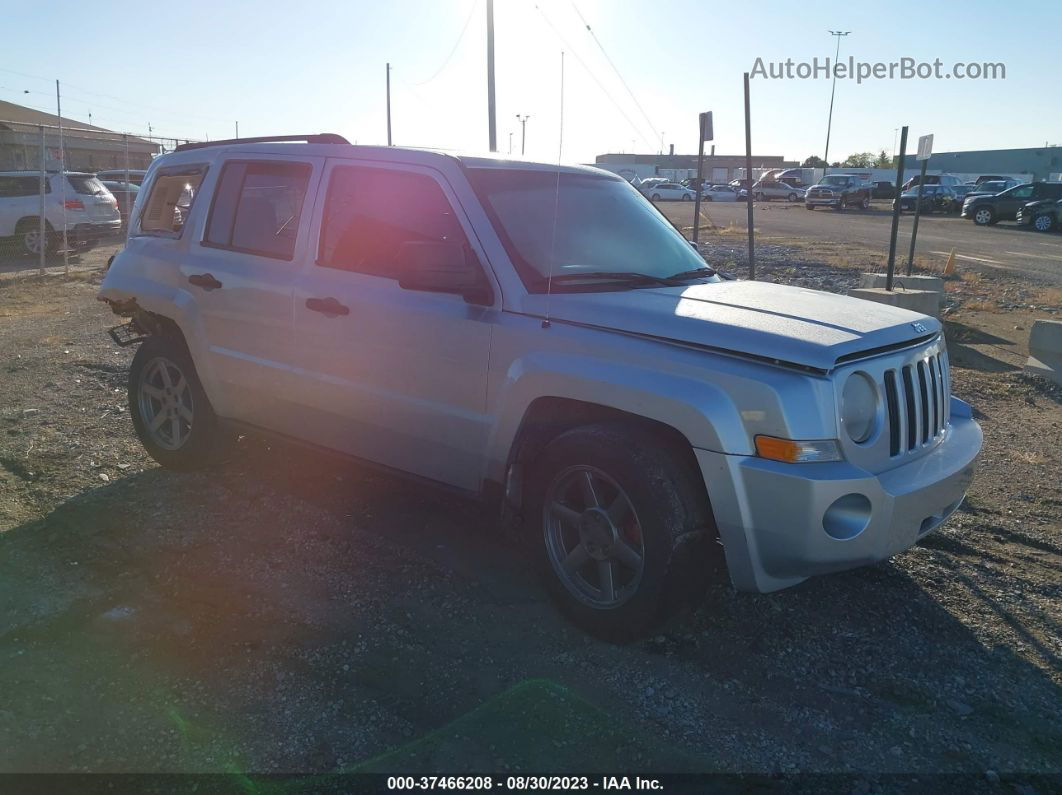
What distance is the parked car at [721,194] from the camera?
57.8 metres

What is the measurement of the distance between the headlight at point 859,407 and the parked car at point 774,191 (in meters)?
57.2

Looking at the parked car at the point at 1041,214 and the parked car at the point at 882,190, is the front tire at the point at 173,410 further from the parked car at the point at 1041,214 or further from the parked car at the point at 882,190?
the parked car at the point at 882,190

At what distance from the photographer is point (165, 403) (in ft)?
18.5

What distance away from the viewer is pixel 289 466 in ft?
19.2

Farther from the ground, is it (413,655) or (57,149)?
(57,149)

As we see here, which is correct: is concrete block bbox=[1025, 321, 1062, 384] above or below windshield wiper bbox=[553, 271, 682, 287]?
below

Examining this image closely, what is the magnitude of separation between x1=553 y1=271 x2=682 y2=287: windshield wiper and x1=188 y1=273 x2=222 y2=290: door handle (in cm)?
226

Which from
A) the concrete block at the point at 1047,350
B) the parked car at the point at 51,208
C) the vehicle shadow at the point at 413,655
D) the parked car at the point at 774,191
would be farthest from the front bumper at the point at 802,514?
the parked car at the point at 774,191

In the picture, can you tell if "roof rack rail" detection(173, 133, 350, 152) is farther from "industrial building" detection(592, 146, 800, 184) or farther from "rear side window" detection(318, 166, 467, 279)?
"industrial building" detection(592, 146, 800, 184)

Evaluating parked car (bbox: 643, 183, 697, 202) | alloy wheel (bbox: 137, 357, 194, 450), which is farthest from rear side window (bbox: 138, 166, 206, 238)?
parked car (bbox: 643, 183, 697, 202)

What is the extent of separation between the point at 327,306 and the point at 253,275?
700 millimetres

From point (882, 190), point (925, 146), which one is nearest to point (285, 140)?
point (925, 146)

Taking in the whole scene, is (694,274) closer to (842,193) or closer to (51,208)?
(51,208)

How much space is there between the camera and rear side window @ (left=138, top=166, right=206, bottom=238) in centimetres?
552
